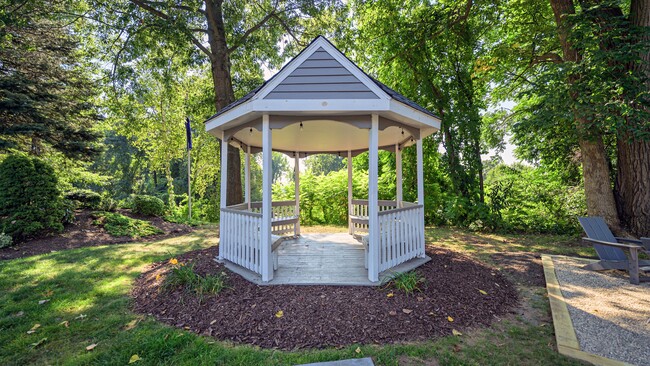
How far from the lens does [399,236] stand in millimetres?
4641

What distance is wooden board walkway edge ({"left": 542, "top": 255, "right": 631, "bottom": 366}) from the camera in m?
2.39

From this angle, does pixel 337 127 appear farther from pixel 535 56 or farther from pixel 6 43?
pixel 6 43

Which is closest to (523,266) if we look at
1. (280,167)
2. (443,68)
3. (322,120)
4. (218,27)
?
(322,120)

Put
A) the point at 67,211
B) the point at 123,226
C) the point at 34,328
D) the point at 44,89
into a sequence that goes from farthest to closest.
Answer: the point at 44,89 → the point at 123,226 → the point at 67,211 → the point at 34,328

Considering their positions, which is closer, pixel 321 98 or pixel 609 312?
pixel 609 312

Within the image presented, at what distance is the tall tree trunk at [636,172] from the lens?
18.7 ft

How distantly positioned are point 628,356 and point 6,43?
1469 cm

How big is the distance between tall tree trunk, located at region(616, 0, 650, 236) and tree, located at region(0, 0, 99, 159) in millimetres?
14372

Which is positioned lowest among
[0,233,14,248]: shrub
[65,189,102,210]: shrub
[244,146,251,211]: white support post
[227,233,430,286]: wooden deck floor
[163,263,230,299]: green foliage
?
[227,233,430,286]: wooden deck floor

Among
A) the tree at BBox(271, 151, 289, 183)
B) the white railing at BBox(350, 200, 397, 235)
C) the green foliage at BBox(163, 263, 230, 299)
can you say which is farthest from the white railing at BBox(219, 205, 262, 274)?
the tree at BBox(271, 151, 289, 183)

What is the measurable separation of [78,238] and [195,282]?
5633 millimetres

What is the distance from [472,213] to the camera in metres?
9.38

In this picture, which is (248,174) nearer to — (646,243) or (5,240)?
(5,240)

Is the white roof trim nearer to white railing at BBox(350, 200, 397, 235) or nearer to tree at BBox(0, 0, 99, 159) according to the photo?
white railing at BBox(350, 200, 397, 235)
